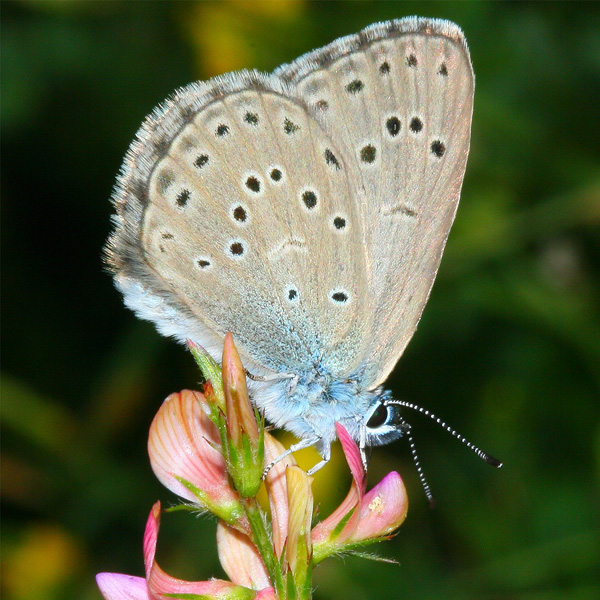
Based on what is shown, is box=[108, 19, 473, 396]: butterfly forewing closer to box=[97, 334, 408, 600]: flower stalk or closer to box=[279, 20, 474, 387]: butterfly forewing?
box=[279, 20, 474, 387]: butterfly forewing

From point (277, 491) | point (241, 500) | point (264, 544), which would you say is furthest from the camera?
point (277, 491)

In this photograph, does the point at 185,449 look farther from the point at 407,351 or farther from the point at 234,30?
the point at 234,30

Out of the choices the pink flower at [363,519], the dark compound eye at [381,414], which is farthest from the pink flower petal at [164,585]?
the dark compound eye at [381,414]

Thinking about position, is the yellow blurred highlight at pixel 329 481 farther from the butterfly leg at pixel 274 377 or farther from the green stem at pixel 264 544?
the green stem at pixel 264 544

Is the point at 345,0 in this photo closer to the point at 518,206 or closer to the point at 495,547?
the point at 518,206

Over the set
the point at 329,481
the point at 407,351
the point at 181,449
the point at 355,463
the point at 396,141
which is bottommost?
the point at 329,481

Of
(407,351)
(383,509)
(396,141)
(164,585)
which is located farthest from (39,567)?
(396,141)

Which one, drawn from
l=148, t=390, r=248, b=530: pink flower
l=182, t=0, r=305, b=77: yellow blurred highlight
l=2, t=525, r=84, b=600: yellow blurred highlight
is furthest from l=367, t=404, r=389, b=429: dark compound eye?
l=182, t=0, r=305, b=77: yellow blurred highlight
